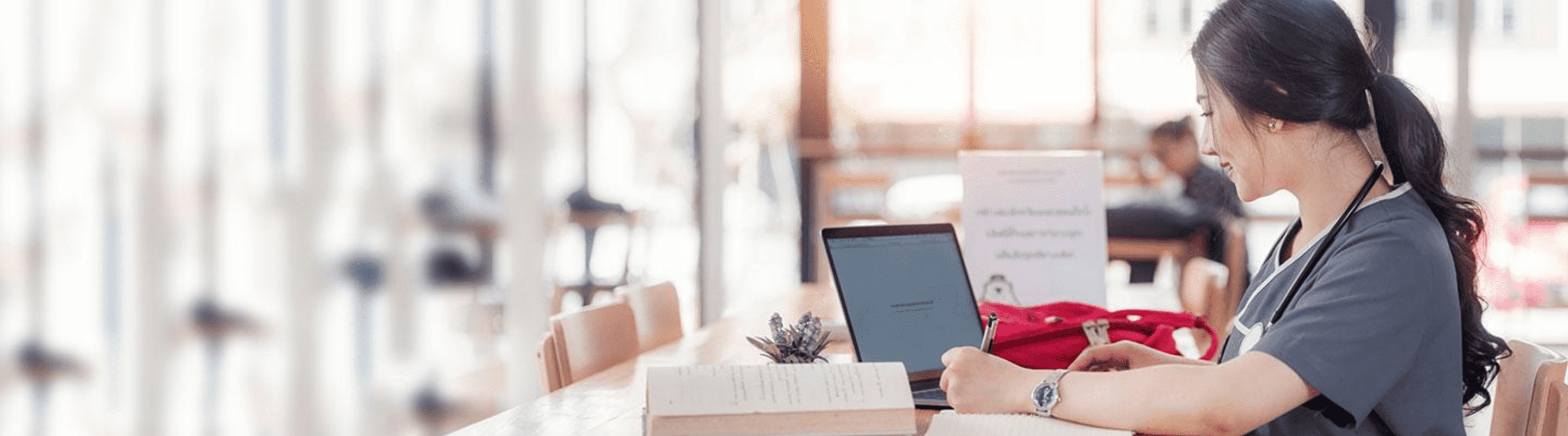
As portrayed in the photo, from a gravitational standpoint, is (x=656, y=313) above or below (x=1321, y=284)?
below

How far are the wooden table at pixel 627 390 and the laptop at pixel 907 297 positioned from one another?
0.46 ft

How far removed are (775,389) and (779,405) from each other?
1.0 inches

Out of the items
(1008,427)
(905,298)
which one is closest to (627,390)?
(905,298)

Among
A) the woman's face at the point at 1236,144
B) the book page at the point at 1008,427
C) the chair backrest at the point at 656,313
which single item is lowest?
the chair backrest at the point at 656,313

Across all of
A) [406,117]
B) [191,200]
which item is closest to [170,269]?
[191,200]

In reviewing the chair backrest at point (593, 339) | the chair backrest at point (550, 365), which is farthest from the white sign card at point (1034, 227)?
the chair backrest at point (550, 365)

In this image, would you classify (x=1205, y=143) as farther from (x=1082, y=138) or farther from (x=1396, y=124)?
(x=1082, y=138)

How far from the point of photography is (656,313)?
2.71 meters

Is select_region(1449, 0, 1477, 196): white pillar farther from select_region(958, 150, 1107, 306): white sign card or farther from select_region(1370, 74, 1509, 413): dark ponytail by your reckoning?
select_region(1370, 74, 1509, 413): dark ponytail

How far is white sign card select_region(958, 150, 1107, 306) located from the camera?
2.68 m

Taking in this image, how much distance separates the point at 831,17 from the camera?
292 inches

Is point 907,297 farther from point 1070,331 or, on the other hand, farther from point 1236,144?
point 1236,144

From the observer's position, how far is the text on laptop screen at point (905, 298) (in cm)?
182

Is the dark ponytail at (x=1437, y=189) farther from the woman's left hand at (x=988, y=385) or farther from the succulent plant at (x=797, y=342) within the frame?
the succulent plant at (x=797, y=342)
